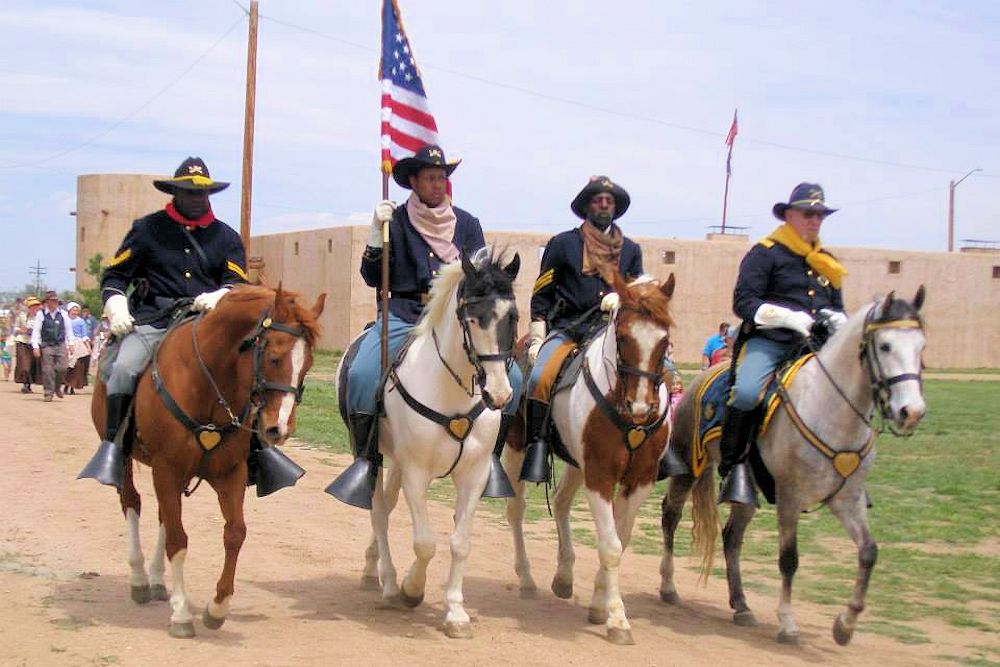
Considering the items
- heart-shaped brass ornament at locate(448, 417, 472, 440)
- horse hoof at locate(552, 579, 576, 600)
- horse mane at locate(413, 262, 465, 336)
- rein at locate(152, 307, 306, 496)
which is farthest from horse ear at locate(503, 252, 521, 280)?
horse hoof at locate(552, 579, 576, 600)

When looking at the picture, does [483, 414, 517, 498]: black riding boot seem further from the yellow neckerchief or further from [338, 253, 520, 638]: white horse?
the yellow neckerchief

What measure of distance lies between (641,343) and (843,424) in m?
1.62

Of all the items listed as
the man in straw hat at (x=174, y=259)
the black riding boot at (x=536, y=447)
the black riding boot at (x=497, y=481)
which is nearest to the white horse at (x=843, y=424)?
the black riding boot at (x=536, y=447)

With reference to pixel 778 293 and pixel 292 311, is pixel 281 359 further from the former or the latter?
pixel 778 293

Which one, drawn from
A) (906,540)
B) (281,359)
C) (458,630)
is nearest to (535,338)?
(458,630)

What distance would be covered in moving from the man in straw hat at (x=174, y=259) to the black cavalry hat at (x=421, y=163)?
4.21 feet

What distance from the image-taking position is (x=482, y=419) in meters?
7.65

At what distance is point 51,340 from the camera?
23.7 meters

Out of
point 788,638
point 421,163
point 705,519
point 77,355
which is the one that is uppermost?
point 421,163

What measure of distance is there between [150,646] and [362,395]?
2234 millimetres

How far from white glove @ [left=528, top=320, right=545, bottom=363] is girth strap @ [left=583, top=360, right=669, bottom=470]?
3.12ft

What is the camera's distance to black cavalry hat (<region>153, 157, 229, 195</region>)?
8242 mm

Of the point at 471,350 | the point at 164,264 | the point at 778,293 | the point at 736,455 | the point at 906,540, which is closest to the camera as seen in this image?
the point at 471,350

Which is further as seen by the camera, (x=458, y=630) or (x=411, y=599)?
(x=411, y=599)
